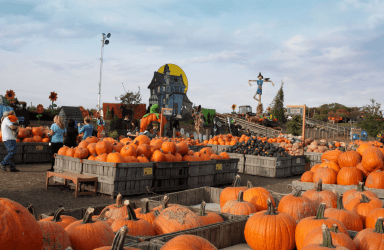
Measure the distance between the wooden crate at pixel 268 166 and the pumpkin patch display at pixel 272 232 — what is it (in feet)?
27.0

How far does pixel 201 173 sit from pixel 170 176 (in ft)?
3.47

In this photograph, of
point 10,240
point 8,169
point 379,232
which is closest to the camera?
point 10,240

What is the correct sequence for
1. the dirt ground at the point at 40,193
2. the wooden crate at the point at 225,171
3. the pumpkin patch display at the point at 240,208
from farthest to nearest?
1. the wooden crate at the point at 225,171
2. the dirt ground at the point at 40,193
3. the pumpkin patch display at the point at 240,208

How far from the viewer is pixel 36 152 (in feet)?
39.4

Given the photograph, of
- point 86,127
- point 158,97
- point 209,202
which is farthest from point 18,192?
point 158,97

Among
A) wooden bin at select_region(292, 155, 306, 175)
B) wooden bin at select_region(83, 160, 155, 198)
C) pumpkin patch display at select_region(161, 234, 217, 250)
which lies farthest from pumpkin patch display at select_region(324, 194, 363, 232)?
wooden bin at select_region(292, 155, 306, 175)

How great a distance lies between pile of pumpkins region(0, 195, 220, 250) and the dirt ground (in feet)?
12.2

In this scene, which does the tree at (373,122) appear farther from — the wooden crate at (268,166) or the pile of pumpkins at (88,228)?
the pile of pumpkins at (88,228)

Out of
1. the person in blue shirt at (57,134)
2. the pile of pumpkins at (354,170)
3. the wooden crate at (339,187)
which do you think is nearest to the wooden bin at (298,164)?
the pile of pumpkins at (354,170)

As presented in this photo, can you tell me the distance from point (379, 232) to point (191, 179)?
19.5ft

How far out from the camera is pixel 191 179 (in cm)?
812

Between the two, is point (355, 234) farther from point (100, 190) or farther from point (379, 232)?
point (100, 190)

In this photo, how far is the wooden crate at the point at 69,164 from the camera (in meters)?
7.48

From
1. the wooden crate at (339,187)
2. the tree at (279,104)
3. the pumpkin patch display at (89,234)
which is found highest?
the tree at (279,104)
